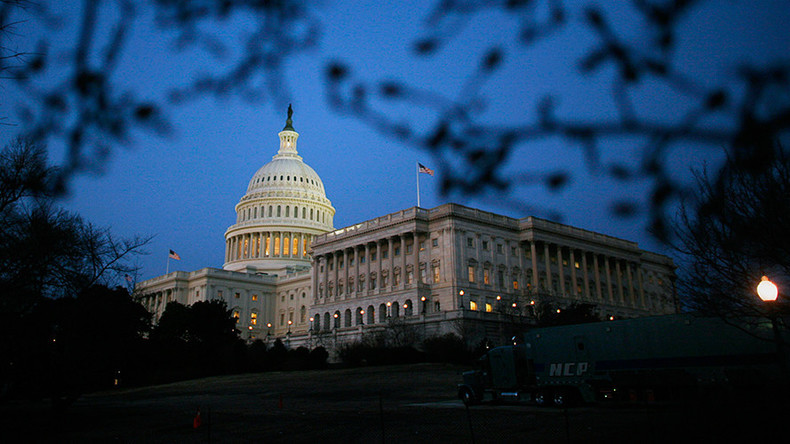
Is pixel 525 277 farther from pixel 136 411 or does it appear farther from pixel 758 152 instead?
pixel 758 152

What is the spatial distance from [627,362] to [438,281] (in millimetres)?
53097

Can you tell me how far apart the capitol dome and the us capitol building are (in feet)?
33.7

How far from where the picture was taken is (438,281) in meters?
76.4

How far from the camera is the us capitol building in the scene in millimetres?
72562

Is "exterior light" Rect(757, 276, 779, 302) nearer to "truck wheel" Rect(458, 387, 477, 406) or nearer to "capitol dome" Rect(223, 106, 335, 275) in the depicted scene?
"truck wheel" Rect(458, 387, 477, 406)

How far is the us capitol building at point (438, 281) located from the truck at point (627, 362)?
3483 cm

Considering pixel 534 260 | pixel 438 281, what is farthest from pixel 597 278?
pixel 438 281

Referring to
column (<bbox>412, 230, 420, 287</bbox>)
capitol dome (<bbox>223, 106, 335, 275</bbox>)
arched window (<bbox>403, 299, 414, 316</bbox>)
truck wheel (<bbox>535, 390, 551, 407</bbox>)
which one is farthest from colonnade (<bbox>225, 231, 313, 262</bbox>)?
truck wheel (<bbox>535, 390, 551, 407</bbox>)

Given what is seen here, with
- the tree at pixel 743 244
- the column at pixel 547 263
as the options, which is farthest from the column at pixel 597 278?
the tree at pixel 743 244

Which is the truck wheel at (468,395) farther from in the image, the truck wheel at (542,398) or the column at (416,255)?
the column at (416,255)

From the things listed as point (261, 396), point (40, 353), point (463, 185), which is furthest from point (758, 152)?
point (261, 396)

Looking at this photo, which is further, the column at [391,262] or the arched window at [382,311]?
the column at [391,262]

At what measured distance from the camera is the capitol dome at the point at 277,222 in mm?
127875

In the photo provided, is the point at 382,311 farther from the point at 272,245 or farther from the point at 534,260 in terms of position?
the point at 272,245
